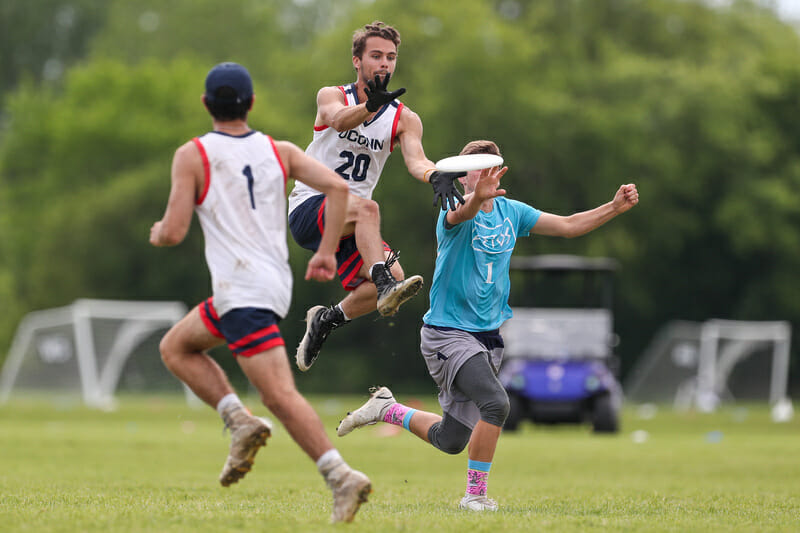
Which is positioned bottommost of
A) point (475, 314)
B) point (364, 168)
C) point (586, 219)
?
point (475, 314)

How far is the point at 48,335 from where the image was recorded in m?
35.3

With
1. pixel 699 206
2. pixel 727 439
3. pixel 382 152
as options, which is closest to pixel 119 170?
pixel 699 206

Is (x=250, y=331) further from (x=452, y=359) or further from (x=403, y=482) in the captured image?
(x=403, y=482)

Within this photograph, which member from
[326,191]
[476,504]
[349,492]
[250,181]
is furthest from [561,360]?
[250,181]

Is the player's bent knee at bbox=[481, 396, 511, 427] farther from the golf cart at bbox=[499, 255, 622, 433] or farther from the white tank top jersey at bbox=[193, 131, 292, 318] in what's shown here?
the golf cart at bbox=[499, 255, 622, 433]

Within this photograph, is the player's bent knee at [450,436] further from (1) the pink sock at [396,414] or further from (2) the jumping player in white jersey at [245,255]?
(2) the jumping player in white jersey at [245,255]

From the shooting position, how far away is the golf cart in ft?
73.8

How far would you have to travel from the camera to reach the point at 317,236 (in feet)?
29.7

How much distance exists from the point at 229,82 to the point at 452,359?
2870 mm

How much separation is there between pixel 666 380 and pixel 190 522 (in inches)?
1292

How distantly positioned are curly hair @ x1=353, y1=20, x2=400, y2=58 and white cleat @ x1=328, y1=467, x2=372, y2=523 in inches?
132

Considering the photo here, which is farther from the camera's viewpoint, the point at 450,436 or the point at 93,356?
the point at 93,356

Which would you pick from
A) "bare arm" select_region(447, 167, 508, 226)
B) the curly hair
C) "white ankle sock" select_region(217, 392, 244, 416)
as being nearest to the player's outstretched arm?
the curly hair

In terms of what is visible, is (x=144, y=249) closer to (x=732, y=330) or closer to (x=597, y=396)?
(x=732, y=330)
